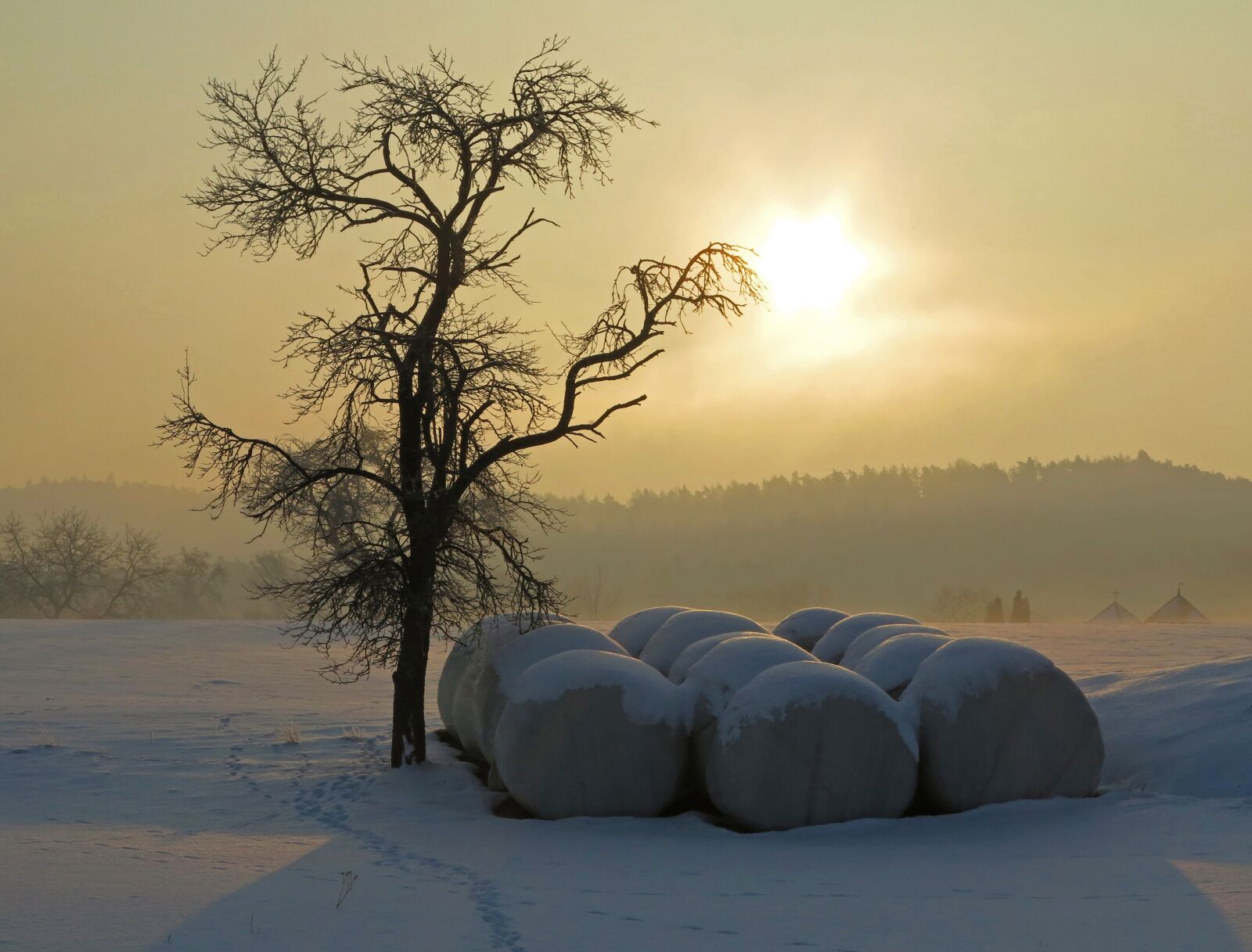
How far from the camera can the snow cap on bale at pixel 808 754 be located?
35.6ft

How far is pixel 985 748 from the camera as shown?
37.8 feet

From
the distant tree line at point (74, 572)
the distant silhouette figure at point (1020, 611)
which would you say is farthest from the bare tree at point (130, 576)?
the distant silhouette figure at point (1020, 611)

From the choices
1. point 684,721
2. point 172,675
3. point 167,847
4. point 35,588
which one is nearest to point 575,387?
point 684,721

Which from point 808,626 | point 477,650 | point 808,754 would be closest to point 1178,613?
point 808,626

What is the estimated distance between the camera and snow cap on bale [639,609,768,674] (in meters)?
14.5

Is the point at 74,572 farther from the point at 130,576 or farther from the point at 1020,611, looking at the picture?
→ the point at 1020,611

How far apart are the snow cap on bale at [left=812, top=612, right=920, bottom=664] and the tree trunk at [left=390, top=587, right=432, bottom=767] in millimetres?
5037

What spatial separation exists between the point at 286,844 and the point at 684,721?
3822 mm

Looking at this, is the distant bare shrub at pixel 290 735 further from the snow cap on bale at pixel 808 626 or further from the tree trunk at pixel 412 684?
the snow cap on bale at pixel 808 626

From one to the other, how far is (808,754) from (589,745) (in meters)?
2.06

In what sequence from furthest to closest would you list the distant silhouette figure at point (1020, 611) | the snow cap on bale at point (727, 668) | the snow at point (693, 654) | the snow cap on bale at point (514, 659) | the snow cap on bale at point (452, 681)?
1. the distant silhouette figure at point (1020, 611)
2. the snow cap on bale at point (452, 681)
3. the snow cap on bale at point (514, 659)
4. the snow at point (693, 654)
5. the snow cap on bale at point (727, 668)

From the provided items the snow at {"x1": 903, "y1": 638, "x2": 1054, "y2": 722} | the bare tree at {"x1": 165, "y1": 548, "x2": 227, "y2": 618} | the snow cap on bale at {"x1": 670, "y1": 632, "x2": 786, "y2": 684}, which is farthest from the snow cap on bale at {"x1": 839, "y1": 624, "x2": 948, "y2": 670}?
the bare tree at {"x1": 165, "y1": 548, "x2": 227, "y2": 618}

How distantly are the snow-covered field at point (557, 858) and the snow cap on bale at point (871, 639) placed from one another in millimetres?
2545

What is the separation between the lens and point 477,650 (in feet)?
48.5
